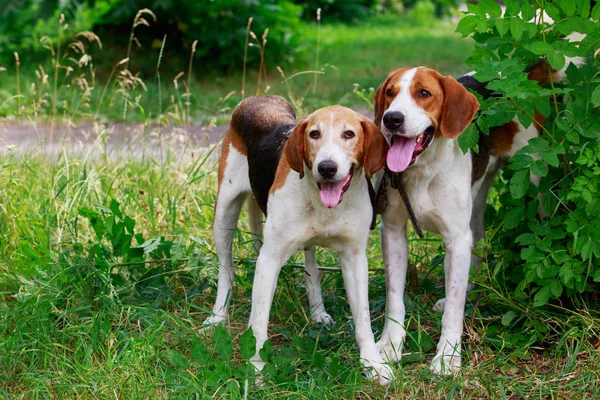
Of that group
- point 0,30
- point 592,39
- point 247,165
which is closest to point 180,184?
point 247,165

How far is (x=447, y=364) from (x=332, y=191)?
3.60 feet

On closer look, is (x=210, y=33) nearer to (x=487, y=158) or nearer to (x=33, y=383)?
(x=487, y=158)

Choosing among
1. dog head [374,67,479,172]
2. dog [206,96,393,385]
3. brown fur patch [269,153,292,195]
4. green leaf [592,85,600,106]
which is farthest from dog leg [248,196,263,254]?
green leaf [592,85,600,106]

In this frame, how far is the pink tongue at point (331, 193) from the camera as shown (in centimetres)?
383

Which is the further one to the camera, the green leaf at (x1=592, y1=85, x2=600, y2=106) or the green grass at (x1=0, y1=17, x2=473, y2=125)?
the green grass at (x1=0, y1=17, x2=473, y2=125)

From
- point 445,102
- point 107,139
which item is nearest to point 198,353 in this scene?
point 445,102

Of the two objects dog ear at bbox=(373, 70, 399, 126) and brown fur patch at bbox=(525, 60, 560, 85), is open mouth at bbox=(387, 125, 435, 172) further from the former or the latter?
brown fur patch at bbox=(525, 60, 560, 85)

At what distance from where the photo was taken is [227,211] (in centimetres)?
500

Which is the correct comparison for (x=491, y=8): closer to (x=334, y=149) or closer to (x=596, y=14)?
(x=596, y=14)

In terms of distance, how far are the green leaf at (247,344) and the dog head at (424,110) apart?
1.02 meters

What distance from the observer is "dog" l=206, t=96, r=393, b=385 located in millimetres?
3844

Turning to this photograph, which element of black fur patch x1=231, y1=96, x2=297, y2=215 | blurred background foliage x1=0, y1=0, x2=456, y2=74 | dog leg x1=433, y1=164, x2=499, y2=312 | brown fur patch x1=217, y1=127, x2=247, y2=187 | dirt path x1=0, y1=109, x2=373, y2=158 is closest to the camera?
black fur patch x1=231, y1=96, x2=297, y2=215

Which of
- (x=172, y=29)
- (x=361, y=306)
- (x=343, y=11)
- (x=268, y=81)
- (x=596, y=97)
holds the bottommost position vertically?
(x=343, y=11)

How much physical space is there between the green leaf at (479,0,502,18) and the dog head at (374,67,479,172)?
0.37m
